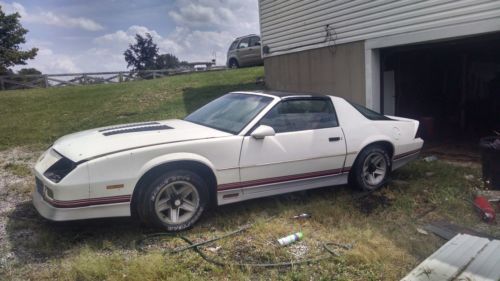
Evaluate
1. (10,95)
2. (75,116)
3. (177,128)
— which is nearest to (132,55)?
Result: (10,95)

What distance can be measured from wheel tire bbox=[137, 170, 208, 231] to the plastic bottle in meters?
0.87

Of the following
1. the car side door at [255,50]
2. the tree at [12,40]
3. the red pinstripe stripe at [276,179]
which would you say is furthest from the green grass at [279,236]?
the tree at [12,40]

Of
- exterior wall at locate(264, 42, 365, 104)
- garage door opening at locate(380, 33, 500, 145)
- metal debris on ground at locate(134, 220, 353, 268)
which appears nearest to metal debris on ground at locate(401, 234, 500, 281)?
metal debris on ground at locate(134, 220, 353, 268)

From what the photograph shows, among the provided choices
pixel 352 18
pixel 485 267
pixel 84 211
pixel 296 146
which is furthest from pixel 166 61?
pixel 485 267

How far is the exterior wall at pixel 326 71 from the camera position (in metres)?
8.84

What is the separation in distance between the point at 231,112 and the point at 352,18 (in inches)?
197

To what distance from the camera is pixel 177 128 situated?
462cm

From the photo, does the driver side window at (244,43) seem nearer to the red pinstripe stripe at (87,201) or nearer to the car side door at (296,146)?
the car side door at (296,146)

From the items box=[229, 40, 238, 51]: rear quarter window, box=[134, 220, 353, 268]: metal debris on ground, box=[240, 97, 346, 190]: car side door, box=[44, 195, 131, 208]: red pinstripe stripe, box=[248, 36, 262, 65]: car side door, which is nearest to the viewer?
box=[134, 220, 353, 268]: metal debris on ground

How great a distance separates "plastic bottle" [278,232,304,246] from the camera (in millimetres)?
3855

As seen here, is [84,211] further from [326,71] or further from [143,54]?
[143,54]

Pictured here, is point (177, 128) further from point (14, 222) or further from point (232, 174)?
point (14, 222)

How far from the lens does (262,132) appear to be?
4.35 metres

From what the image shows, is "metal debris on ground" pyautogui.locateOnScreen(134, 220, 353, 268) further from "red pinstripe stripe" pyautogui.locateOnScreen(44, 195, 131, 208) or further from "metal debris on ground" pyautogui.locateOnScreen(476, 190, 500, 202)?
"metal debris on ground" pyautogui.locateOnScreen(476, 190, 500, 202)
